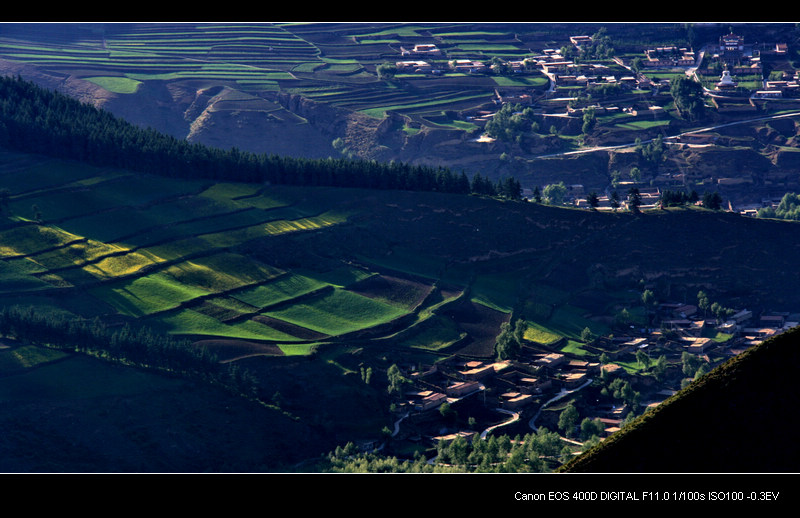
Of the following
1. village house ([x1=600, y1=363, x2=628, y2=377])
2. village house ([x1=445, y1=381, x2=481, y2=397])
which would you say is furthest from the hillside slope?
village house ([x1=600, y1=363, x2=628, y2=377])

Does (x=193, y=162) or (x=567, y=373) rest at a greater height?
(x=193, y=162)

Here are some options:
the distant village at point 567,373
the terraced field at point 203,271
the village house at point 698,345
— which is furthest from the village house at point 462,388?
the village house at point 698,345

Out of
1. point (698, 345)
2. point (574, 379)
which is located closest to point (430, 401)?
point (574, 379)

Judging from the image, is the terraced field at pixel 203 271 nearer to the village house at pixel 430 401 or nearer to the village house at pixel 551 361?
the village house at pixel 551 361

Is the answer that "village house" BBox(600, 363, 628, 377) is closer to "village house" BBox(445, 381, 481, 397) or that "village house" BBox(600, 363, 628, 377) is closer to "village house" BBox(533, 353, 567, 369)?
"village house" BBox(533, 353, 567, 369)

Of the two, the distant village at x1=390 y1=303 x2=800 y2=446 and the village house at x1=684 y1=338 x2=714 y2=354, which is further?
the village house at x1=684 y1=338 x2=714 y2=354

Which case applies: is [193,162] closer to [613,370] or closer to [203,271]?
[203,271]
